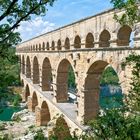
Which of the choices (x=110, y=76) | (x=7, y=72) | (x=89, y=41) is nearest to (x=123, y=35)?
(x=89, y=41)

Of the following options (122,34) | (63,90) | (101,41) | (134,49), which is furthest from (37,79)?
(134,49)

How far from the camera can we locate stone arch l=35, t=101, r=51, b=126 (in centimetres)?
3299

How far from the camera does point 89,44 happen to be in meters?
23.7

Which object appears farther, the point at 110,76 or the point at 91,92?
the point at 110,76

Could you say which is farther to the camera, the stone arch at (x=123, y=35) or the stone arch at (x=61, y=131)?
the stone arch at (x=123, y=35)

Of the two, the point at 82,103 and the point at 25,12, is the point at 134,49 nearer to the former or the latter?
the point at 25,12

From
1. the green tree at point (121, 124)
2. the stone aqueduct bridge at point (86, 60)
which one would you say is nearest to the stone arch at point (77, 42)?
the stone aqueduct bridge at point (86, 60)

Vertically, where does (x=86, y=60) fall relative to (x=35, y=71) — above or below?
above

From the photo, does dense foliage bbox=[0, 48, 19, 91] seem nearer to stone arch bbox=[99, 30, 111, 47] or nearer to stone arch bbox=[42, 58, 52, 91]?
stone arch bbox=[99, 30, 111, 47]

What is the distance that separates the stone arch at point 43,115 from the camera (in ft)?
108

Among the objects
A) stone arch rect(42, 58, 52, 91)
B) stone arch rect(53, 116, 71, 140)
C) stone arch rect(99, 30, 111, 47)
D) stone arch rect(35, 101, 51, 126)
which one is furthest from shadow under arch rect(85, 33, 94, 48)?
stone arch rect(42, 58, 52, 91)

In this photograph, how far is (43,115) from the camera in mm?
33250

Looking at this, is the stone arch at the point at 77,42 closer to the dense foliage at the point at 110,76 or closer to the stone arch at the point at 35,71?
the dense foliage at the point at 110,76

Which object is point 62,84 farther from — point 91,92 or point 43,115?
point 91,92
